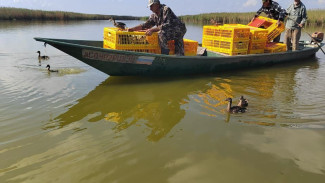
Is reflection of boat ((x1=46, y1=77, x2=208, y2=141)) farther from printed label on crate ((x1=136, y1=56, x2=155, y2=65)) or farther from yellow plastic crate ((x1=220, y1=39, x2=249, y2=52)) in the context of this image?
yellow plastic crate ((x1=220, y1=39, x2=249, y2=52))

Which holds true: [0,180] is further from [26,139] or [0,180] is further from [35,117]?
[35,117]

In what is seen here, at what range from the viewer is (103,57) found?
6090 mm

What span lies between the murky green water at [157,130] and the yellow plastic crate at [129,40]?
94cm

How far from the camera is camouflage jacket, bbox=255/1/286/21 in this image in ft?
28.9

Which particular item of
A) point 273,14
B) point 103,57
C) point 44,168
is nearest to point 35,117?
point 44,168

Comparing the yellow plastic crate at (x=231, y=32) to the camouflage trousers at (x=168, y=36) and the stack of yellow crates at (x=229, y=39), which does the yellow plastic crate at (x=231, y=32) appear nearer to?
the stack of yellow crates at (x=229, y=39)

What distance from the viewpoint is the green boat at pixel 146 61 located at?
5.91 metres

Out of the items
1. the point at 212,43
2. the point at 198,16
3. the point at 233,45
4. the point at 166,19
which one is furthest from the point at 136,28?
the point at 198,16

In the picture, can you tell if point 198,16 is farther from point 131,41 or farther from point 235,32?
point 131,41

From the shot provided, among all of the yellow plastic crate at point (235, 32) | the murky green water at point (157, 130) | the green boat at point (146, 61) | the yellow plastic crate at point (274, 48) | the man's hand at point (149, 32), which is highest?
the yellow plastic crate at point (235, 32)

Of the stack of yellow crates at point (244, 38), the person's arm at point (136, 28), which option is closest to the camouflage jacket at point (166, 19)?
the person's arm at point (136, 28)

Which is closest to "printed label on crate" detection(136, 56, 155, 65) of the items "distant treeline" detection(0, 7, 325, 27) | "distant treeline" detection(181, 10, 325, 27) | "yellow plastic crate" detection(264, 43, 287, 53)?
"yellow plastic crate" detection(264, 43, 287, 53)

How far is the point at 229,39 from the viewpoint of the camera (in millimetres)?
7871

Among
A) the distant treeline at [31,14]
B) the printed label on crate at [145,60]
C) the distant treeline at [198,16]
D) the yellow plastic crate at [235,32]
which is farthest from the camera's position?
the distant treeline at [31,14]
